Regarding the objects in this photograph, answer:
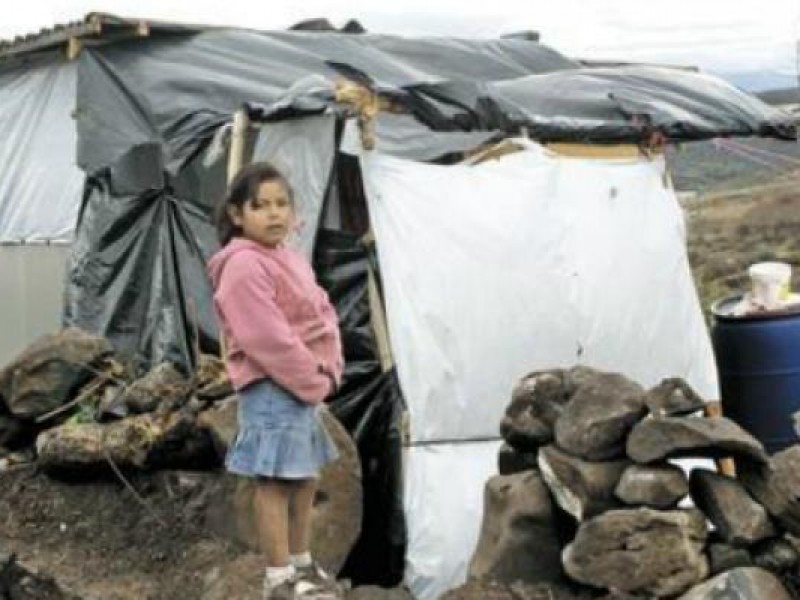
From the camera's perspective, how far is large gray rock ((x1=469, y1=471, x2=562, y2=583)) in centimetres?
593

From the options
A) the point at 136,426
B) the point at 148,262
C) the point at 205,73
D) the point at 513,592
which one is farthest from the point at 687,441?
the point at 205,73

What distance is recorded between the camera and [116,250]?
917 centimetres

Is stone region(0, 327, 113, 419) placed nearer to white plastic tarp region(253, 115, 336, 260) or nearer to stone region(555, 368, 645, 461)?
white plastic tarp region(253, 115, 336, 260)

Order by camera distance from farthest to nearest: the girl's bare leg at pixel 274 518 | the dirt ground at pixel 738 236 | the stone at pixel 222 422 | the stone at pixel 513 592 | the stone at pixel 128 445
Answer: the dirt ground at pixel 738 236, the stone at pixel 128 445, the stone at pixel 222 422, the stone at pixel 513 592, the girl's bare leg at pixel 274 518

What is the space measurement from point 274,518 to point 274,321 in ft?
2.51

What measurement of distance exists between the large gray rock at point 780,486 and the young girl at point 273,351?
181 cm

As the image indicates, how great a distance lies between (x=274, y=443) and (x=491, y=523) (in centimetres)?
150

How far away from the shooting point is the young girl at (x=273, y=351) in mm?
4867

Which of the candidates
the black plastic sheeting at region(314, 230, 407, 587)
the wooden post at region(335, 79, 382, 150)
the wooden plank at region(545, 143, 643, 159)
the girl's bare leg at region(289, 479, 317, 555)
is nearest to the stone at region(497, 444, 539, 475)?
the black plastic sheeting at region(314, 230, 407, 587)

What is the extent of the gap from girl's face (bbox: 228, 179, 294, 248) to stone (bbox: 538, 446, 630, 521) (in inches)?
65.4

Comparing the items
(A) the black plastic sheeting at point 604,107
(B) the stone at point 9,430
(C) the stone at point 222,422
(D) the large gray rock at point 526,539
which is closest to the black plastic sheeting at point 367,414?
(C) the stone at point 222,422

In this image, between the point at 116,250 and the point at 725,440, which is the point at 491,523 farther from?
Answer: the point at 116,250

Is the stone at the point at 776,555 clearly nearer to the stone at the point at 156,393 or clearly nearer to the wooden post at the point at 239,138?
the wooden post at the point at 239,138

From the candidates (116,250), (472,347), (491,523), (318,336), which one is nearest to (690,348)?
(472,347)
